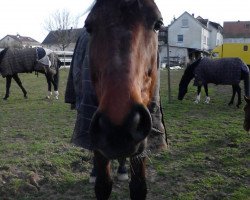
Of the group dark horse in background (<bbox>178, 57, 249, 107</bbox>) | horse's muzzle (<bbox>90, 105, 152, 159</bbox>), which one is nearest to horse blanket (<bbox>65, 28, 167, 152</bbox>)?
horse's muzzle (<bbox>90, 105, 152, 159</bbox>)

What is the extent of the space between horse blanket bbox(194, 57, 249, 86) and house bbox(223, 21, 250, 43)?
56552mm

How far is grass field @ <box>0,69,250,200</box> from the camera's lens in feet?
12.0

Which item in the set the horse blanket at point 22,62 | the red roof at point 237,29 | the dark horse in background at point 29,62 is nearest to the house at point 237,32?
the red roof at point 237,29

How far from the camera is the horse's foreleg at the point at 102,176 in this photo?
282 cm

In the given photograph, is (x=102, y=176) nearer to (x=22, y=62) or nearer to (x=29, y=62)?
(x=29, y=62)

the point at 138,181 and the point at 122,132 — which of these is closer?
the point at 122,132

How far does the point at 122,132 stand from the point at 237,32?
66.9 meters

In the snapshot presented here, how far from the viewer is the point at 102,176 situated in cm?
289

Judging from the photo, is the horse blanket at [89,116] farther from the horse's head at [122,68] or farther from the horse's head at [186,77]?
the horse's head at [186,77]

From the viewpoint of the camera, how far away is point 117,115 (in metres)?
1.49

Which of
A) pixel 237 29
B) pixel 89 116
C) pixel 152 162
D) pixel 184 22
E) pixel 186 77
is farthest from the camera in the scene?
pixel 237 29

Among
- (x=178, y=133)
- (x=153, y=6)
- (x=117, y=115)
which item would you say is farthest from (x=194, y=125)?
(x=117, y=115)

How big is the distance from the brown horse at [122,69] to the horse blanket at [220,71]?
27.1 ft

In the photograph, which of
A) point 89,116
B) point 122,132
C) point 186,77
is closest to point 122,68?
point 122,132
